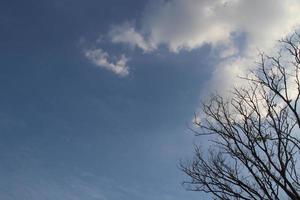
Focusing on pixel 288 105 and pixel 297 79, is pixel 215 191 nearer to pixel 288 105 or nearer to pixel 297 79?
pixel 288 105

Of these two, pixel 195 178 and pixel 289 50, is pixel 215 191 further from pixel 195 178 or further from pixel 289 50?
pixel 289 50

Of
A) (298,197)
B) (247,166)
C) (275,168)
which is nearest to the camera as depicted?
(298,197)

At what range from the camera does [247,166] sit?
35.9 ft

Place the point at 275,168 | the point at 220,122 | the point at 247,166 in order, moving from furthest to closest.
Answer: the point at 220,122
the point at 247,166
the point at 275,168

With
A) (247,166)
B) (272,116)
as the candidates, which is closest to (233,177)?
(247,166)

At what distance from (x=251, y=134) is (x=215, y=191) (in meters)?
1.97

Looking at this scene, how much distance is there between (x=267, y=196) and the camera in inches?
403

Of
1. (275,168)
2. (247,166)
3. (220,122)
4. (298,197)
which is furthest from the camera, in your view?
(220,122)

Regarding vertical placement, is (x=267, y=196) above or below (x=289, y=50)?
below

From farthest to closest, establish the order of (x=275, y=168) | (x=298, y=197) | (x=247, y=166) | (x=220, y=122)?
1. (x=220, y=122)
2. (x=247, y=166)
3. (x=275, y=168)
4. (x=298, y=197)

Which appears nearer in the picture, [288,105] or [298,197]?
[298,197]

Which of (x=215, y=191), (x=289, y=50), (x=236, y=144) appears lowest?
(x=215, y=191)

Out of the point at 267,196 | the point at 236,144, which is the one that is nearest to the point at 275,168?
the point at 267,196

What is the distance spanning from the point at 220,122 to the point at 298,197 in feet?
11.6
